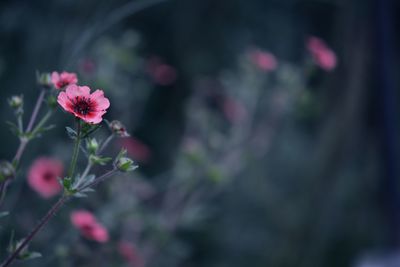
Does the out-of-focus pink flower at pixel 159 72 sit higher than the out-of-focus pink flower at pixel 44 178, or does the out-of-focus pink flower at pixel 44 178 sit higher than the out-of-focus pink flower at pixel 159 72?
the out-of-focus pink flower at pixel 159 72

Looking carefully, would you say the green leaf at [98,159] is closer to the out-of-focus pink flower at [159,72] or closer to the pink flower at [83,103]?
the pink flower at [83,103]

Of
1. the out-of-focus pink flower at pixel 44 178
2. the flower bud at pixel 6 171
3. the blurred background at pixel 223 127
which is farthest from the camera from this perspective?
the blurred background at pixel 223 127

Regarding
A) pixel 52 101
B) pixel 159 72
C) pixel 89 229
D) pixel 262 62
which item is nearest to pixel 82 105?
pixel 52 101

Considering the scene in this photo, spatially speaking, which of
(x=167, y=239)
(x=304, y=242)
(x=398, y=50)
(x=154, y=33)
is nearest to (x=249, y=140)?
(x=304, y=242)

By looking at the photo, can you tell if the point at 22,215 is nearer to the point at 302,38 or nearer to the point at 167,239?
the point at 167,239

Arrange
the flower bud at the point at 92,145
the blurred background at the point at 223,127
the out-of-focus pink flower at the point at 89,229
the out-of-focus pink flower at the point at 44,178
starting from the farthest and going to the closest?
1. the blurred background at the point at 223,127
2. the out-of-focus pink flower at the point at 44,178
3. the out-of-focus pink flower at the point at 89,229
4. the flower bud at the point at 92,145

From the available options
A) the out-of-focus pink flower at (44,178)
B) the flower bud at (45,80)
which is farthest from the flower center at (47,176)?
the flower bud at (45,80)

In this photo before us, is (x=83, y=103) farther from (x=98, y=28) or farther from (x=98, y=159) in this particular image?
(x=98, y=28)
